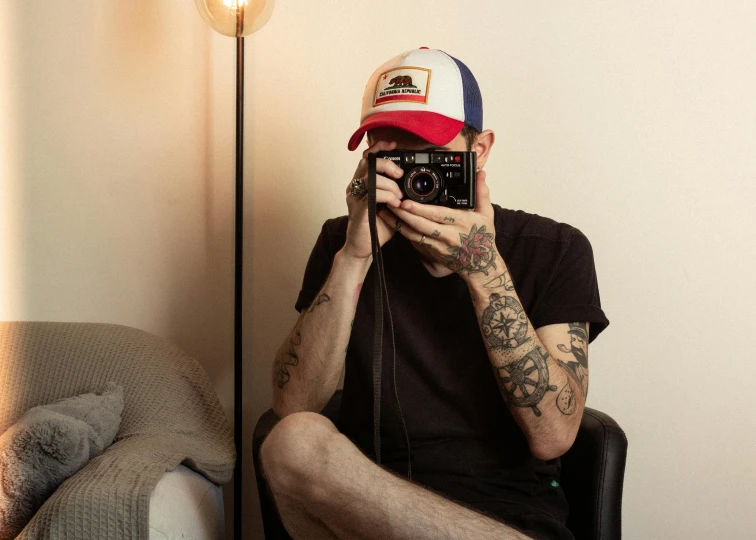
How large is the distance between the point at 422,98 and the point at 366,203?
0.20 m

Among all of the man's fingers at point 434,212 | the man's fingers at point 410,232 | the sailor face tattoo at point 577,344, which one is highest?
the man's fingers at point 434,212

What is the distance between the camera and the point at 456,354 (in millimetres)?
1213

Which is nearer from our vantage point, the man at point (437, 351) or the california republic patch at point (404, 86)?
the man at point (437, 351)

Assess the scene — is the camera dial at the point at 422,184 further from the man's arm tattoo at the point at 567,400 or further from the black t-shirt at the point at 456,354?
the man's arm tattoo at the point at 567,400

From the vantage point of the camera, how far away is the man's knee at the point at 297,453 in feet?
3.32

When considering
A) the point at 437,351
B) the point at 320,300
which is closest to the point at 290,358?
the point at 320,300

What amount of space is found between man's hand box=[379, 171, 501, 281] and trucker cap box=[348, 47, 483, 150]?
5.4 inches

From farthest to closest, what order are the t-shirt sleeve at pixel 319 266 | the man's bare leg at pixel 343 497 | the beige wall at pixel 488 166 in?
1. the beige wall at pixel 488 166
2. the t-shirt sleeve at pixel 319 266
3. the man's bare leg at pixel 343 497

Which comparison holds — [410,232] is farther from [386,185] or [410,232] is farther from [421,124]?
[421,124]

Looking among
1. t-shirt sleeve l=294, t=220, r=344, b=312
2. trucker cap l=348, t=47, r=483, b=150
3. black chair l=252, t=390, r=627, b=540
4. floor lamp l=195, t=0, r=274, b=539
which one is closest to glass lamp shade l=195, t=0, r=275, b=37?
floor lamp l=195, t=0, r=274, b=539

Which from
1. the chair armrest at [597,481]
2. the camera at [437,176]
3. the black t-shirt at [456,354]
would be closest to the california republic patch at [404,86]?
the camera at [437,176]

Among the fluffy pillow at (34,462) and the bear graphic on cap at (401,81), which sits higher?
the bear graphic on cap at (401,81)

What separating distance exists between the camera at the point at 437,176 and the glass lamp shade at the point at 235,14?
512 mm

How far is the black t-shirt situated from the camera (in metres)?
1.17
